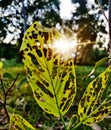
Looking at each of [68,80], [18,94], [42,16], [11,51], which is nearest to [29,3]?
[42,16]

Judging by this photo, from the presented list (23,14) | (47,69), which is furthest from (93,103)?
(23,14)

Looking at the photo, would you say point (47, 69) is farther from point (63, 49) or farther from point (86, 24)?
point (86, 24)

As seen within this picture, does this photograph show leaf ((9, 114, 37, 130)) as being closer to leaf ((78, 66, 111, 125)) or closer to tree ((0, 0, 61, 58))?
leaf ((78, 66, 111, 125))

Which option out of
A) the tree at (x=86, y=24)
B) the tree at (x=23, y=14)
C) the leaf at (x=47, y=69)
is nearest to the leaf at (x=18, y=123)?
the leaf at (x=47, y=69)

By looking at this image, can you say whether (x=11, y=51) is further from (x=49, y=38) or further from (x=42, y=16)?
(x=49, y=38)

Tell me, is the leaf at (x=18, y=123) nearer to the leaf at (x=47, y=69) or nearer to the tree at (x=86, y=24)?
the leaf at (x=47, y=69)

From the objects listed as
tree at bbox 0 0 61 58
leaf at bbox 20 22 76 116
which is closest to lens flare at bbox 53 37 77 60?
leaf at bbox 20 22 76 116
